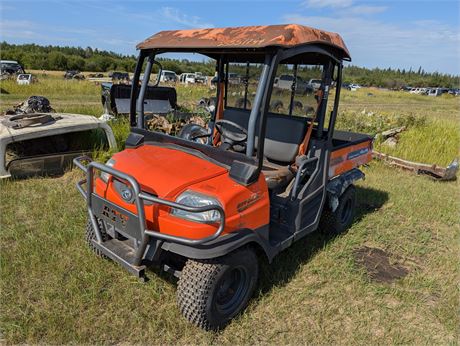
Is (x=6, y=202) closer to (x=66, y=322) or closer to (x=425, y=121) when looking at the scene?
(x=66, y=322)

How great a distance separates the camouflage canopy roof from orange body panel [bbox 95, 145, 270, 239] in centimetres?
91

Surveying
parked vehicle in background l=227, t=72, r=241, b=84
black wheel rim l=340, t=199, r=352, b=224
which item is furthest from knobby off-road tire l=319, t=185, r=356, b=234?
parked vehicle in background l=227, t=72, r=241, b=84

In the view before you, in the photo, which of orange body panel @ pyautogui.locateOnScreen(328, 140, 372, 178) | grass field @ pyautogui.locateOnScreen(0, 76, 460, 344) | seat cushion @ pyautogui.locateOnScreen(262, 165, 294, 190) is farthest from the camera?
orange body panel @ pyautogui.locateOnScreen(328, 140, 372, 178)

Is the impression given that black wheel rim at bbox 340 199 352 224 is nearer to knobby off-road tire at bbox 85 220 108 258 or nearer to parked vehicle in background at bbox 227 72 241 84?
parked vehicle in background at bbox 227 72 241 84

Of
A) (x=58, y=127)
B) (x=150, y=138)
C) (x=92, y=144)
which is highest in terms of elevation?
(x=150, y=138)

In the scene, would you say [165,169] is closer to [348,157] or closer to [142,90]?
[142,90]

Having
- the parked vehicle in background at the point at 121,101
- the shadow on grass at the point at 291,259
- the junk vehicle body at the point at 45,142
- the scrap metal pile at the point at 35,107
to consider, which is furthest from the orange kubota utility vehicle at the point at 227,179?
the scrap metal pile at the point at 35,107

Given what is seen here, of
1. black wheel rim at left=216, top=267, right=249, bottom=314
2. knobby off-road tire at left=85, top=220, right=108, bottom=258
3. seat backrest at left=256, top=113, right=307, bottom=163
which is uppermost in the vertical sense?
seat backrest at left=256, top=113, right=307, bottom=163

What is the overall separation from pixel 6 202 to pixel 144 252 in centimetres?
304

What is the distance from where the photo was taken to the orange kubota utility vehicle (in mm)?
2525

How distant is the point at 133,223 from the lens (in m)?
2.59

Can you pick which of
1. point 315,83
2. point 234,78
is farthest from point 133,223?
point 315,83

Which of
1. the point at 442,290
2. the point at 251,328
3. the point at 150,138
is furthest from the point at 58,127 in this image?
the point at 442,290

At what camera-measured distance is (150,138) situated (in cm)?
340
